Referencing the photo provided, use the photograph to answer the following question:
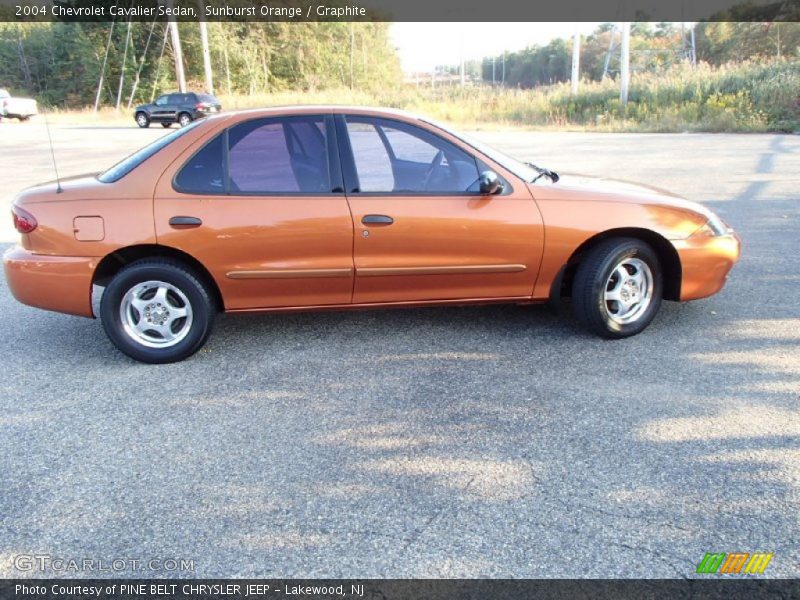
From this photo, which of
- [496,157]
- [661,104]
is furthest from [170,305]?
[661,104]

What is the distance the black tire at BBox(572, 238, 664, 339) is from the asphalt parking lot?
0.44ft

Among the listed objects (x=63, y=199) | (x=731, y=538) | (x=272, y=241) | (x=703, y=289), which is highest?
(x=63, y=199)

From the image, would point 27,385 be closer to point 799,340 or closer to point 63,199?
point 63,199

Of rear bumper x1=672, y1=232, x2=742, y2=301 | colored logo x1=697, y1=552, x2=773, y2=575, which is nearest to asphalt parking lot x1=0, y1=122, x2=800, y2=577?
colored logo x1=697, y1=552, x2=773, y2=575

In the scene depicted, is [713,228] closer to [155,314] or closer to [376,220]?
[376,220]

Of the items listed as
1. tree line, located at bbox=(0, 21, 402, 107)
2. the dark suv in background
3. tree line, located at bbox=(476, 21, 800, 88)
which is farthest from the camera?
tree line, located at bbox=(0, 21, 402, 107)

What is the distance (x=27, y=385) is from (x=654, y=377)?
3.75m

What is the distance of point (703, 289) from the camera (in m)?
4.61

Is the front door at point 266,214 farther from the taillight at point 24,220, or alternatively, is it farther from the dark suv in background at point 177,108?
the dark suv in background at point 177,108

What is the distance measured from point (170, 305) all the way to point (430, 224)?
174cm

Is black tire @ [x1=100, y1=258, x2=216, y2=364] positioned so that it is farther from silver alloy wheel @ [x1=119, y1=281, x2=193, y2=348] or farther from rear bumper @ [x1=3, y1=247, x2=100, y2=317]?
rear bumper @ [x1=3, y1=247, x2=100, y2=317]

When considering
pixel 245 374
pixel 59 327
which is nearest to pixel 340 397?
pixel 245 374

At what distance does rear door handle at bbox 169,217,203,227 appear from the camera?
405 centimetres
